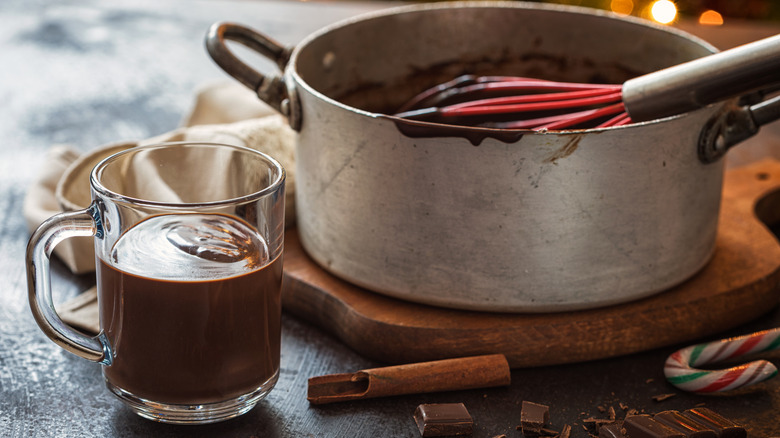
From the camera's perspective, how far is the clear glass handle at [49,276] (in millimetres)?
587

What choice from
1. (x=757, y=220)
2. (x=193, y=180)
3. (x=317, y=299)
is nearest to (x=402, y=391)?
(x=317, y=299)

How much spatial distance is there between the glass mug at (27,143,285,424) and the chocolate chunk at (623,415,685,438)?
28cm

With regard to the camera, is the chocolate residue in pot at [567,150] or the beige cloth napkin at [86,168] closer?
the chocolate residue in pot at [567,150]

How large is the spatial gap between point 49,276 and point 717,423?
512mm

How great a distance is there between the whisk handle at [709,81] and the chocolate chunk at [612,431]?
0.86ft

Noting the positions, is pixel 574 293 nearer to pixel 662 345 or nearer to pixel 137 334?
pixel 662 345

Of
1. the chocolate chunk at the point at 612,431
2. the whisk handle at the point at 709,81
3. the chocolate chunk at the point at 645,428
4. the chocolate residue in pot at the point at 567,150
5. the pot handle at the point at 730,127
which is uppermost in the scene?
the whisk handle at the point at 709,81

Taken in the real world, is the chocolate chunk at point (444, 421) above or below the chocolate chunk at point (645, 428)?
below

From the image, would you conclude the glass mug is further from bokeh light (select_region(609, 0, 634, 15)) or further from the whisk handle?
bokeh light (select_region(609, 0, 634, 15))

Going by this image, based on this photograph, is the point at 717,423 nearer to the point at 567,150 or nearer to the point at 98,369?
the point at 567,150

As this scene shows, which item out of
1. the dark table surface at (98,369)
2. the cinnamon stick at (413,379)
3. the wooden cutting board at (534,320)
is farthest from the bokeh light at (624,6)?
the cinnamon stick at (413,379)

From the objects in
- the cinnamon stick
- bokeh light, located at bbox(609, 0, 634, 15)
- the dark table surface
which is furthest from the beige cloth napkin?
bokeh light, located at bbox(609, 0, 634, 15)

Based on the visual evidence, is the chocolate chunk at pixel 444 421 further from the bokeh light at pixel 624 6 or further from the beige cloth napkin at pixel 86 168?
the bokeh light at pixel 624 6

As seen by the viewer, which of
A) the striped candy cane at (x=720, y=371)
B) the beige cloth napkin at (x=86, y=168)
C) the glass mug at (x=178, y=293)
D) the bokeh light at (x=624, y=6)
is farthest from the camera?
the bokeh light at (x=624, y=6)
